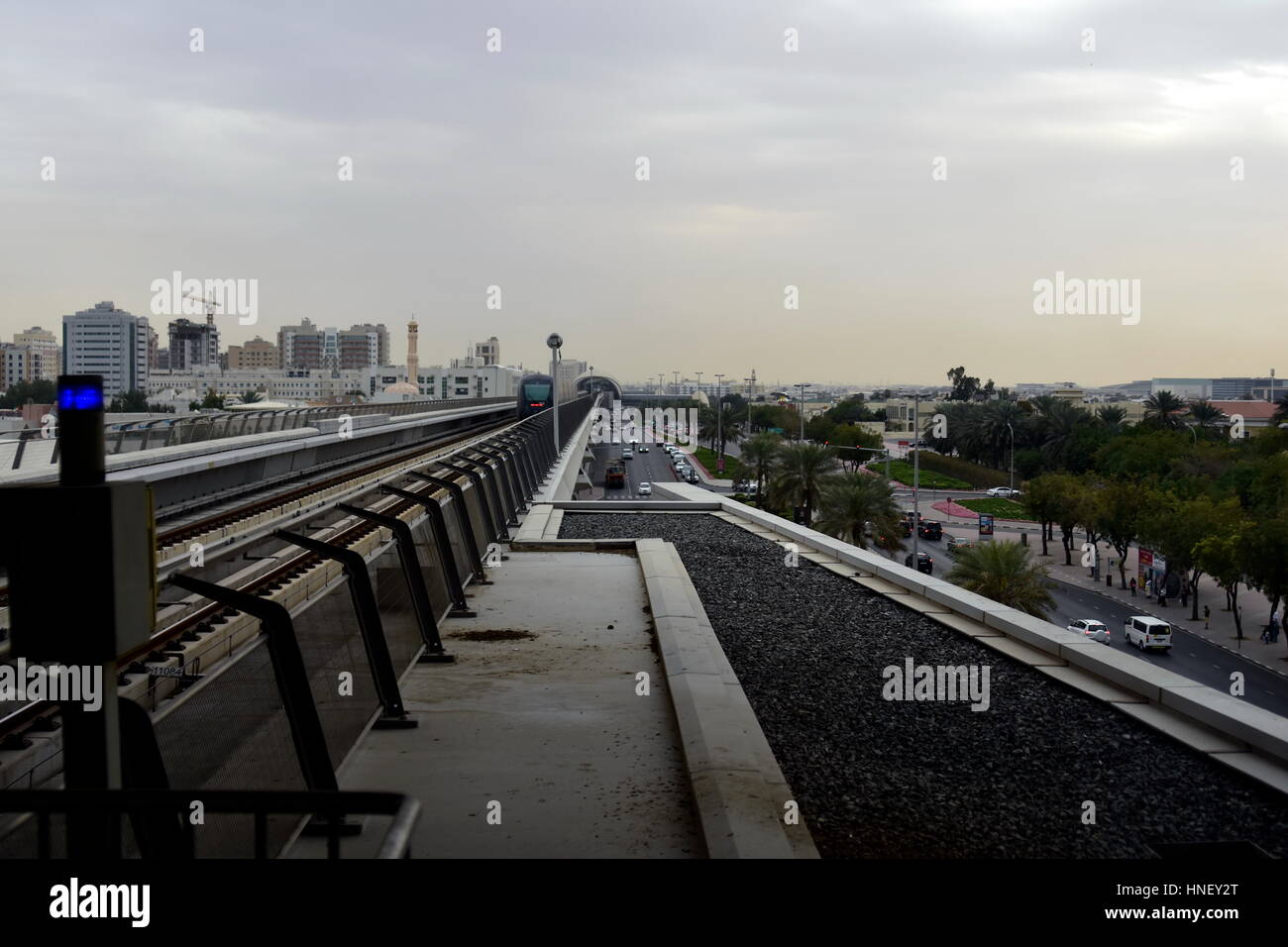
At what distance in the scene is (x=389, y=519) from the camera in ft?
29.0

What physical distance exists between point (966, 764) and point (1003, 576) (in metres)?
24.7

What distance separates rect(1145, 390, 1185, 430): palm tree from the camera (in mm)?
80000

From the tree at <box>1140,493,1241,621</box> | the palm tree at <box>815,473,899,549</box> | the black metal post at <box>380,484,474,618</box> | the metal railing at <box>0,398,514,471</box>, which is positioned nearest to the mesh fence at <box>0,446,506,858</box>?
the metal railing at <box>0,398,514,471</box>

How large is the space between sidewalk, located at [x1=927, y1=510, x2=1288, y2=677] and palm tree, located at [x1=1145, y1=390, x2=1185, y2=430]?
16.5m

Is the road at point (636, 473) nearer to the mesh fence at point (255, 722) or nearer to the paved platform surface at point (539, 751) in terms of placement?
the paved platform surface at point (539, 751)

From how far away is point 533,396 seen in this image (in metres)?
62.3

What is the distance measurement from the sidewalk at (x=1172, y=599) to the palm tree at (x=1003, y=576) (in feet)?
5.83

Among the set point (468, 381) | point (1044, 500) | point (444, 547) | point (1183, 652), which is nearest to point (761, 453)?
point (1044, 500)

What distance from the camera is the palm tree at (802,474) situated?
43.5 m

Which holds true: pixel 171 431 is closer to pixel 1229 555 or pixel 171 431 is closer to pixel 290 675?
pixel 290 675

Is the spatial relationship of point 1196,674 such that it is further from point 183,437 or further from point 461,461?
point 183,437

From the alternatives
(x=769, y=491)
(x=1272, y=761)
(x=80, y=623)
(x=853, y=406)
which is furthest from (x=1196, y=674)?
(x=853, y=406)

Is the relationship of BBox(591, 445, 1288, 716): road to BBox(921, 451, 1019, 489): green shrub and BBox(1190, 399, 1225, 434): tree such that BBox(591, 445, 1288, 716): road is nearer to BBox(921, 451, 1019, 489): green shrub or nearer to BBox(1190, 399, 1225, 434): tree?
BBox(921, 451, 1019, 489): green shrub

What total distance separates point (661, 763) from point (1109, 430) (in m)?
85.1
